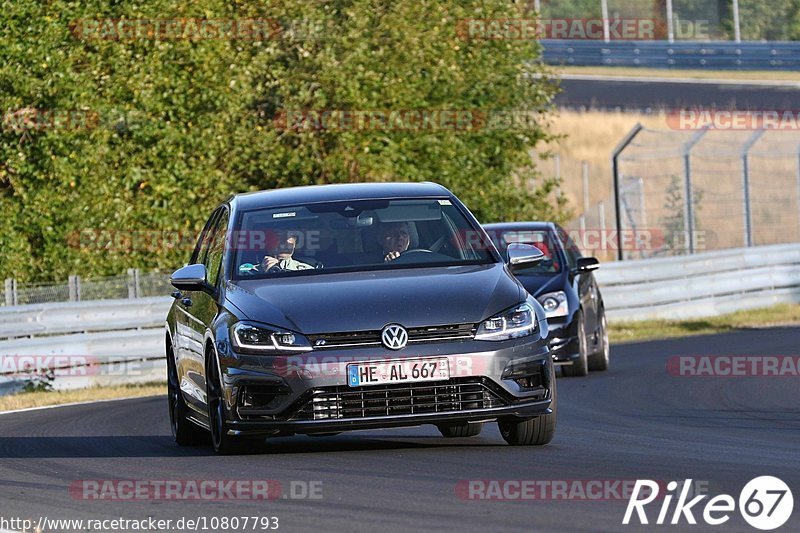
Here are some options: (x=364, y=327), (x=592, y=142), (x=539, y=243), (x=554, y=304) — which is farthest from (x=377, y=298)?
(x=592, y=142)

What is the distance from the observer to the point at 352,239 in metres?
10.4

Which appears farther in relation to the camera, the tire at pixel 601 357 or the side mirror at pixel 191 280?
the tire at pixel 601 357

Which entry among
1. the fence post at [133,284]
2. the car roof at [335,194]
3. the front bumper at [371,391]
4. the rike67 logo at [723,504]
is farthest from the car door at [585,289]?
the rike67 logo at [723,504]

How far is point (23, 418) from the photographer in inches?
600

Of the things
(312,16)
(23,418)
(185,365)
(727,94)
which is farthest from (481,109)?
(727,94)

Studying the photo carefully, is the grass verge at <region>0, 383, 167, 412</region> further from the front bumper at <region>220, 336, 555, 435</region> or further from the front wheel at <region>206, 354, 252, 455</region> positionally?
the front bumper at <region>220, 336, 555, 435</region>

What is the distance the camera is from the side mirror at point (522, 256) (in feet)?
34.4

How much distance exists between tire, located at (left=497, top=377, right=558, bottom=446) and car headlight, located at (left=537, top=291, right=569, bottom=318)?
7.17 m

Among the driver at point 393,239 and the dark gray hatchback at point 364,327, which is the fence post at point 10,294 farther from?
the driver at point 393,239

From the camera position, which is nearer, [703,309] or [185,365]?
[185,365]

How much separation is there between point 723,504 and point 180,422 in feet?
16.7

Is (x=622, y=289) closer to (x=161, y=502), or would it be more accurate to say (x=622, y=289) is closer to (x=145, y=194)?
(x=145, y=194)

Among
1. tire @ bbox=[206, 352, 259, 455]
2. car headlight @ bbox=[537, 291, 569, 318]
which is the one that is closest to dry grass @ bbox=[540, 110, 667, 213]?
car headlight @ bbox=[537, 291, 569, 318]

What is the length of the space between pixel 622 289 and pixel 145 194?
24.0 ft
